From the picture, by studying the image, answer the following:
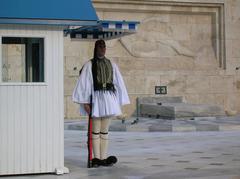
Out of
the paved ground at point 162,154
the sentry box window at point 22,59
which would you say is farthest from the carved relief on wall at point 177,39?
the sentry box window at point 22,59

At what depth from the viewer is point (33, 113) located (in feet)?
25.0

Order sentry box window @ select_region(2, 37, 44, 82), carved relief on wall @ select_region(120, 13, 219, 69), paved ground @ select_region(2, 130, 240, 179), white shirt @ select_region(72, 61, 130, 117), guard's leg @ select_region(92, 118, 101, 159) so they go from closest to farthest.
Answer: sentry box window @ select_region(2, 37, 44, 82), paved ground @ select_region(2, 130, 240, 179), white shirt @ select_region(72, 61, 130, 117), guard's leg @ select_region(92, 118, 101, 159), carved relief on wall @ select_region(120, 13, 219, 69)

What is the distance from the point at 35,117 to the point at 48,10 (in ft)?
4.62

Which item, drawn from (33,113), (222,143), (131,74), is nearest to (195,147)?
(222,143)

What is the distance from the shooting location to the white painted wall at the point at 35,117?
7.52 metres

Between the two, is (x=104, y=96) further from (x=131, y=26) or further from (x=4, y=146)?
(x=4, y=146)

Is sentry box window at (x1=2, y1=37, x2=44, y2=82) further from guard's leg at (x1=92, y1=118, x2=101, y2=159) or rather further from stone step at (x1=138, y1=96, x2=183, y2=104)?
stone step at (x1=138, y1=96, x2=183, y2=104)

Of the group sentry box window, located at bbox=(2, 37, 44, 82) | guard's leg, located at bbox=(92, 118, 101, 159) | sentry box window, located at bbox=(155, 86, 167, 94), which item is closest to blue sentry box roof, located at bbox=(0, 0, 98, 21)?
sentry box window, located at bbox=(2, 37, 44, 82)

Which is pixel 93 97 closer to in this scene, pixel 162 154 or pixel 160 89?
pixel 162 154

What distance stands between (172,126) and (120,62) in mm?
6648

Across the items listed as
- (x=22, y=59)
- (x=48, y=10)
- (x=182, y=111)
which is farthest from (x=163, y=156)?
(x=182, y=111)

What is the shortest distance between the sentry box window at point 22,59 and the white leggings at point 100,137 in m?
1.23

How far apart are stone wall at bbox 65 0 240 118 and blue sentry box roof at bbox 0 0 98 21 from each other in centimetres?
1303

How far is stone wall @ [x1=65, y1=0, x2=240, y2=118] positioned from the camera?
2159 cm
